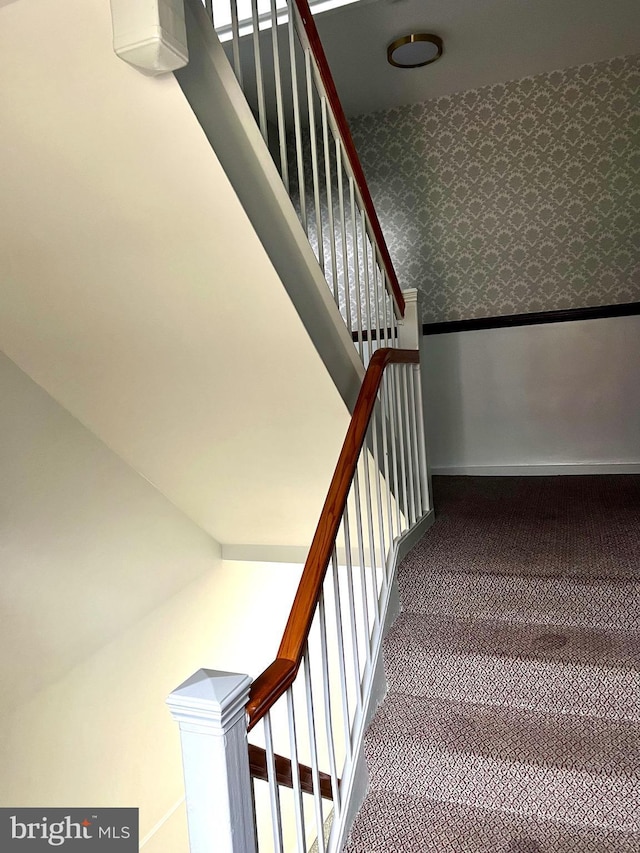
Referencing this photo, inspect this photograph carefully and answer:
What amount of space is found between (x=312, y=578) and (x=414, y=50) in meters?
3.24

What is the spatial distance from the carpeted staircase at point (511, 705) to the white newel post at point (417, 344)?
0.44 meters

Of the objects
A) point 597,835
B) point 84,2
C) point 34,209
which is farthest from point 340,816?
point 84,2

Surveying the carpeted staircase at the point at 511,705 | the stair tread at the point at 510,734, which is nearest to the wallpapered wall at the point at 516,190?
the carpeted staircase at the point at 511,705

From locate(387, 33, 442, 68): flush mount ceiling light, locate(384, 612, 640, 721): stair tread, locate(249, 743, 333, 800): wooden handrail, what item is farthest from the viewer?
locate(387, 33, 442, 68): flush mount ceiling light

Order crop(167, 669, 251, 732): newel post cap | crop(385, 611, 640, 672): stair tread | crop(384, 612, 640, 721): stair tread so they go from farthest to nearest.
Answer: crop(385, 611, 640, 672): stair tread
crop(384, 612, 640, 721): stair tread
crop(167, 669, 251, 732): newel post cap

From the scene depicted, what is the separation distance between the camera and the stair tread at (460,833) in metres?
1.57

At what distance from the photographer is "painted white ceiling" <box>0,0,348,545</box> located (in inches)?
64.4

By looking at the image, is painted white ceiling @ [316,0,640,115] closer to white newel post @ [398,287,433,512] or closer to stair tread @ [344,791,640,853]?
white newel post @ [398,287,433,512]

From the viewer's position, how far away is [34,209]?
197 centimetres

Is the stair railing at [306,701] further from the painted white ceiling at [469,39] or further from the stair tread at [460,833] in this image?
the painted white ceiling at [469,39]

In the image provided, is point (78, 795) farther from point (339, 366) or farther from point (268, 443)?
point (339, 366)

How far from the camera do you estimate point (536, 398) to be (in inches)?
171

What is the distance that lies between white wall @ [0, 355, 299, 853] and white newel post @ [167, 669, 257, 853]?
5.64 ft

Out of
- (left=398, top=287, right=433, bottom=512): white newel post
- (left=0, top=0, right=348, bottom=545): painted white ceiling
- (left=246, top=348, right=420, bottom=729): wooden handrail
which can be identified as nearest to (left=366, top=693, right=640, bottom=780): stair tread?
(left=246, top=348, right=420, bottom=729): wooden handrail
